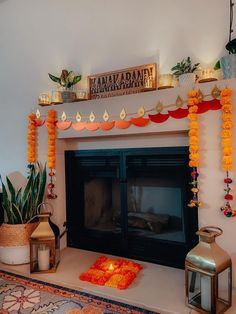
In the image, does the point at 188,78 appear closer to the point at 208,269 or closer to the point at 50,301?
the point at 208,269

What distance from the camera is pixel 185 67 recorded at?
193cm

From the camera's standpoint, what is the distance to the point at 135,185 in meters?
2.35

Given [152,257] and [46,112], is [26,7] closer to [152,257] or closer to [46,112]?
[46,112]

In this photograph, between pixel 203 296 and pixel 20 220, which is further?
pixel 20 220

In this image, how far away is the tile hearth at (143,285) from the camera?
1.59m

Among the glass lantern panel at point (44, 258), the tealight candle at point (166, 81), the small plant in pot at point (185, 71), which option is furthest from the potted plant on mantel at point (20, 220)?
the small plant in pot at point (185, 71)

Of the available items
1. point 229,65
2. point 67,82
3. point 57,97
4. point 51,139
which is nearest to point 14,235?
point 51,139

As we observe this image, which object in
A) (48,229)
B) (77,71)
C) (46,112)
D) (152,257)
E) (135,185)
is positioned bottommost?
(152,257)

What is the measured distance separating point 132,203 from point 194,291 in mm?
865

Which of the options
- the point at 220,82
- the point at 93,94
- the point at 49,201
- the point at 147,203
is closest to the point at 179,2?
the point at 220,82

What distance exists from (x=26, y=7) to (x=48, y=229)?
85.1 inches

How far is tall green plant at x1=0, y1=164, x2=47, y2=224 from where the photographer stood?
2.26 meters

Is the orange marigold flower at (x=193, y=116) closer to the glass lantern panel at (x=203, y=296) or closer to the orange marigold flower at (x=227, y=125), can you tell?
the orange marigold flower at (x=227, y=125)

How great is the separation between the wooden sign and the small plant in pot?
19 cm
